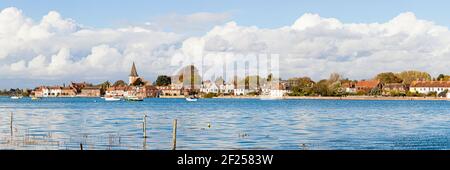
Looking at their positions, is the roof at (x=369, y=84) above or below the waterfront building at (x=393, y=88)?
above

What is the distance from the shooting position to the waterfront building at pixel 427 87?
119169 millimetres

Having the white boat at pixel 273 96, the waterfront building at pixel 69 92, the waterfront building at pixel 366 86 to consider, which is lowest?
the white boat at pixel 273 96

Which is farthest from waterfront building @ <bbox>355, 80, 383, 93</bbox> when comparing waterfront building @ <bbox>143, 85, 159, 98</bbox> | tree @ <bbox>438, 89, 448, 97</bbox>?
waterfront building @ <bbox>143, 85, 159, 98</bbox>

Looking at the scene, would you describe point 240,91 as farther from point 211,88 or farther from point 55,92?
point 55,92

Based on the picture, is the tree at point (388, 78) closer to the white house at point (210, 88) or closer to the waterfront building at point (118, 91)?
the white house at point (210, 88)

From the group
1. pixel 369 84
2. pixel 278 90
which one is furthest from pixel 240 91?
pixel 369 84

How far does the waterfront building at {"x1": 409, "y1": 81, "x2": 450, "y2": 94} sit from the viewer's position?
119169 mm

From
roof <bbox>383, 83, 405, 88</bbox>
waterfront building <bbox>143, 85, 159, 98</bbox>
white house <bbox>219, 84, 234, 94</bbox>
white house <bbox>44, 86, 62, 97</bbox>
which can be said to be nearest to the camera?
roof <bbox>383, 83, 405, 88</bbox>

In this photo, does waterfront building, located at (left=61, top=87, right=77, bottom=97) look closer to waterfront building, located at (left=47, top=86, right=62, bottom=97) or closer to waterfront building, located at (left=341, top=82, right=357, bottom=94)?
waterfront building, located at (left=47, top=86, right=62, bottom=97)

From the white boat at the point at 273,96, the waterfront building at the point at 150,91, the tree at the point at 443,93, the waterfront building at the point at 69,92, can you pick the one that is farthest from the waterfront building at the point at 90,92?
the tree at the point at 443,93

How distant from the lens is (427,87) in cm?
12144
